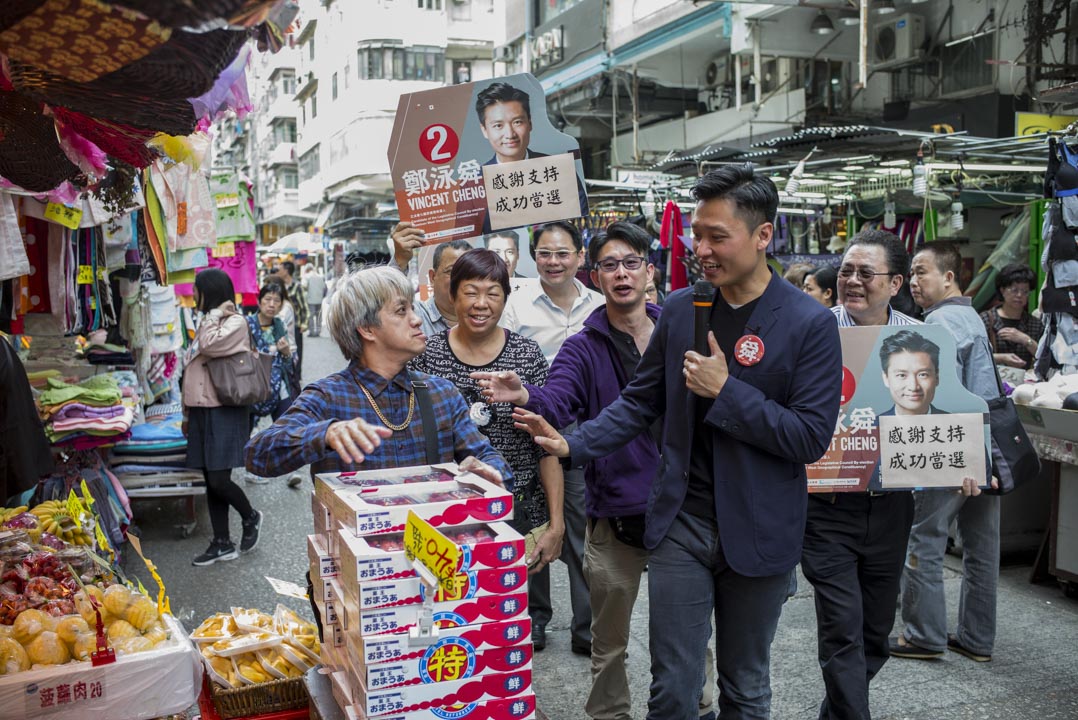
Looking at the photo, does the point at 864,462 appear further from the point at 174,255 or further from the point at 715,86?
the point at 715,86

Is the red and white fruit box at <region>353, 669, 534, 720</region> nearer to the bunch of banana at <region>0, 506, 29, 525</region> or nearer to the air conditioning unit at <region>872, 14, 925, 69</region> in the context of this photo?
the bunch of banana at <region>0, 506, 29, 525</region>

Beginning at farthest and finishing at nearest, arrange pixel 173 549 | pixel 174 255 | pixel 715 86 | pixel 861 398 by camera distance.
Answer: pixel 715 86
pixel 174 255
pixel 173 549
pixel 861 398

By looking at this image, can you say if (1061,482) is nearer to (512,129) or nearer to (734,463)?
(734,463)

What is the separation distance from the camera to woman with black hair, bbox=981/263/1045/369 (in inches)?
321

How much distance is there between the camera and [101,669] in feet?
9.27

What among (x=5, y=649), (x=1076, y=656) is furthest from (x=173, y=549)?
(x=1076, y=656)

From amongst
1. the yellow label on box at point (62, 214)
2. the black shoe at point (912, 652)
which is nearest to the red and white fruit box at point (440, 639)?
the black shoe at point (912, 652)

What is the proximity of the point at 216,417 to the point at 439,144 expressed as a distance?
314 cm

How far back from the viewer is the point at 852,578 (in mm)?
3523

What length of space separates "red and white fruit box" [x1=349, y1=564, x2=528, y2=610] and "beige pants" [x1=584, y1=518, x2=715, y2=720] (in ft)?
4.39

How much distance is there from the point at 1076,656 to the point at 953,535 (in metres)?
1.74

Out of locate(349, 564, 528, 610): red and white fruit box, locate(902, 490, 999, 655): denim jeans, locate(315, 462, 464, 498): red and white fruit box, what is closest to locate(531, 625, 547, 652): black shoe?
locate(902, 490, 999, 655): denim jeans

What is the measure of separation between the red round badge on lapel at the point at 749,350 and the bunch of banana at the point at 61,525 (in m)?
3.08

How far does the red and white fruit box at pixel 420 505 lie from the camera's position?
2.29 meters
